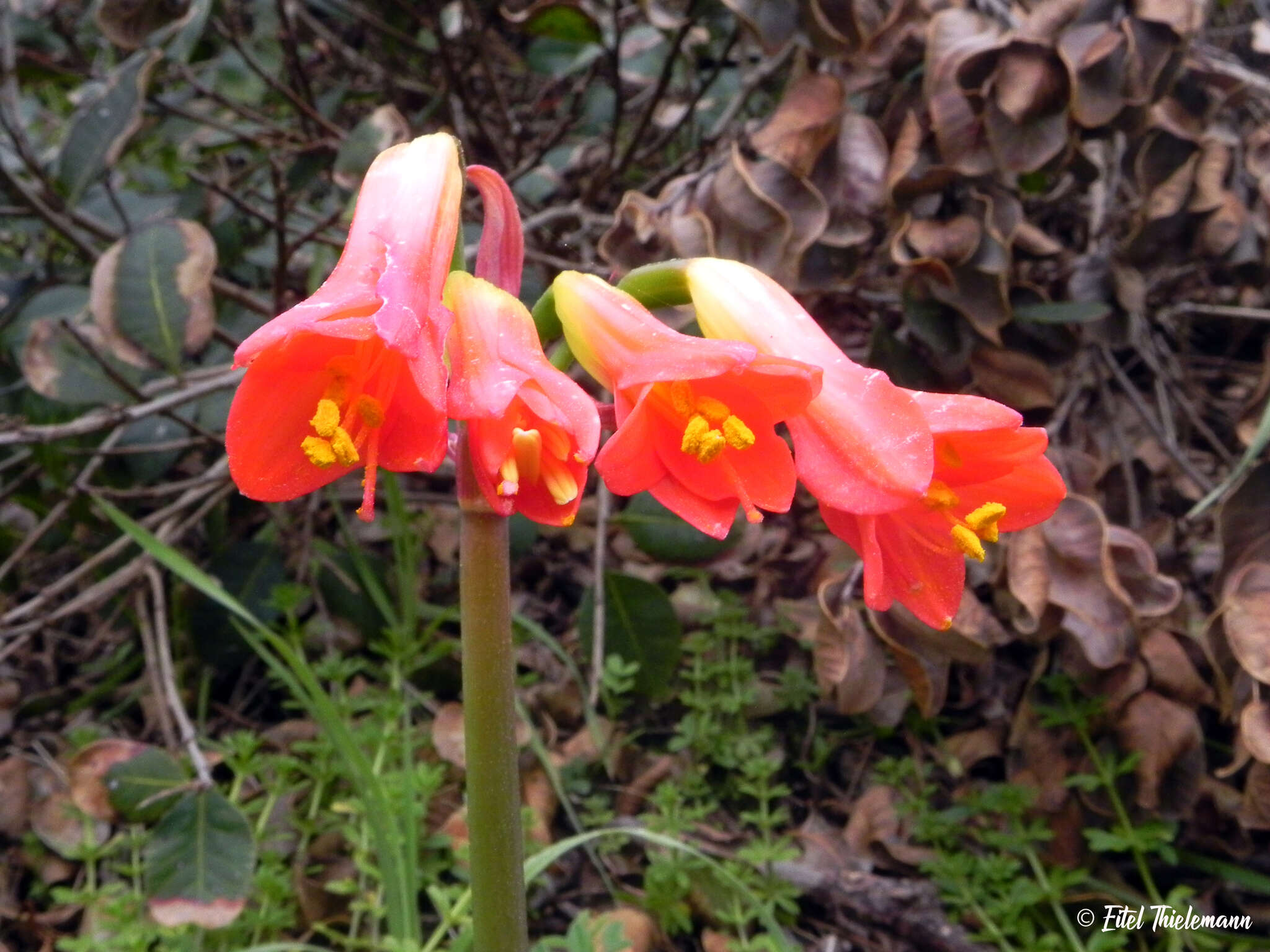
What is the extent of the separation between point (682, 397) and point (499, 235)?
0.83 ft

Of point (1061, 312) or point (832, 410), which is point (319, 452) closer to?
point (832, 410)

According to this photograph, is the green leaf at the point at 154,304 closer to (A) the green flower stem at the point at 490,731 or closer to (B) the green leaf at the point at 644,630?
(B) the green leaf at the point at 644,630

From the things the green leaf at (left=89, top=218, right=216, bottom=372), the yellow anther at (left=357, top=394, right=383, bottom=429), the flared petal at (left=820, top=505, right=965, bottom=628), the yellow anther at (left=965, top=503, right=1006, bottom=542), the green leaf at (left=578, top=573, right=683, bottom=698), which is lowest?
the green leaf at (left=578, top=573, right=683, bottom=698)

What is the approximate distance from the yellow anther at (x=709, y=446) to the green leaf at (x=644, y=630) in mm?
1085

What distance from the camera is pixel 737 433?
864 mm

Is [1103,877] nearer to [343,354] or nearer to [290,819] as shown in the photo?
[290,819]

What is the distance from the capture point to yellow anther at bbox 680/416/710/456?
2.77ft

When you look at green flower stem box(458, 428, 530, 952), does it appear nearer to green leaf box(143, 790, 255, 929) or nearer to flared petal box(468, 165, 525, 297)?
flared petal box(468, 165, 525, 297)

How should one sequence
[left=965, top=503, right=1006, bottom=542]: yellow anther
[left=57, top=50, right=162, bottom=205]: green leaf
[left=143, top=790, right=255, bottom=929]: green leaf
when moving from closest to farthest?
[left=965, top=503, right=1006, bottom=542]: yellow anther < [left=143, top=790, right=255, bottom=929]: green leaf < [left=57, top=50, right=162, bottom=205]: green leaf

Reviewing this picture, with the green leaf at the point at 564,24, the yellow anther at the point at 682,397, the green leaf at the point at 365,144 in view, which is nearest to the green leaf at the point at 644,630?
the green leaf at the point at 365,144

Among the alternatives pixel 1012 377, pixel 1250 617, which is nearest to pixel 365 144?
pixel 1012 377

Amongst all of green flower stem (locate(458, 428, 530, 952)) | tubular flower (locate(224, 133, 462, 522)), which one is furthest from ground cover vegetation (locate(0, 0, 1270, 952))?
tubular flower (locate(224, 133, 462, 522))

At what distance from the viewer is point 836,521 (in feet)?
3.05

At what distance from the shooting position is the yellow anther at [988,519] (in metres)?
0.87
